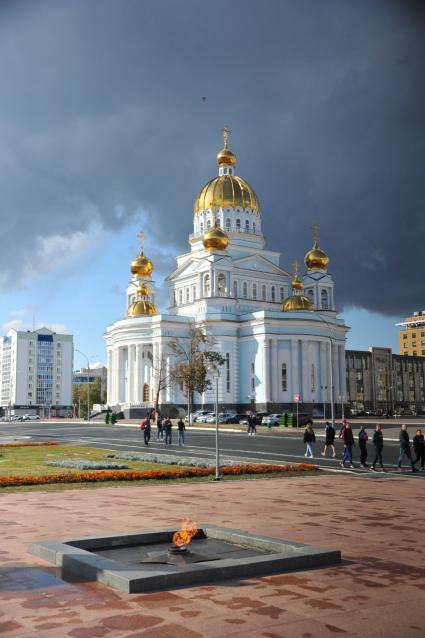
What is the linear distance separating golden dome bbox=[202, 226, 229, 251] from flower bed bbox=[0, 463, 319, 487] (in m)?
61.6

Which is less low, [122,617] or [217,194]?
[217,194]

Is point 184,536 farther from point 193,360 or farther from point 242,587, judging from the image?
point 193,360

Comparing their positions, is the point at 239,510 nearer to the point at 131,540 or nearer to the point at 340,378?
the point at 131,540

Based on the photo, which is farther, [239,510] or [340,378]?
[340,378]

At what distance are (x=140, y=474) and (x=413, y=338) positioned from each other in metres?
141

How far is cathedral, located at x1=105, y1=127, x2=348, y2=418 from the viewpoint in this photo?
80750mm

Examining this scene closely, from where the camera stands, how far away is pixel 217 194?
91.1 m

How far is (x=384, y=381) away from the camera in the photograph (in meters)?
128

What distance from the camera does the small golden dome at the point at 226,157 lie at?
94.5m

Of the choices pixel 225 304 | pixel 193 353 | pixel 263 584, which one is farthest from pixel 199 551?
pixel 225 304

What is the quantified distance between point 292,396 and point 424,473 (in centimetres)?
Answer: 5608

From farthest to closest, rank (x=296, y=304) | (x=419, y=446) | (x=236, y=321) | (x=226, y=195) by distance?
1. (x=226, y=195)
2. (x=296, y=304)
3. (x=236, y=321)
4. (x=419, y=446)

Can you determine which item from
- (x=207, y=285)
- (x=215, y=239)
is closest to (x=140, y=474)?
(x=215, y=239)

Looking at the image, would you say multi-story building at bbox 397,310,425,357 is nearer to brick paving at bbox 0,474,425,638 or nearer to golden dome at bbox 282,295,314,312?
golden dome at bbox 282,295,314,312
